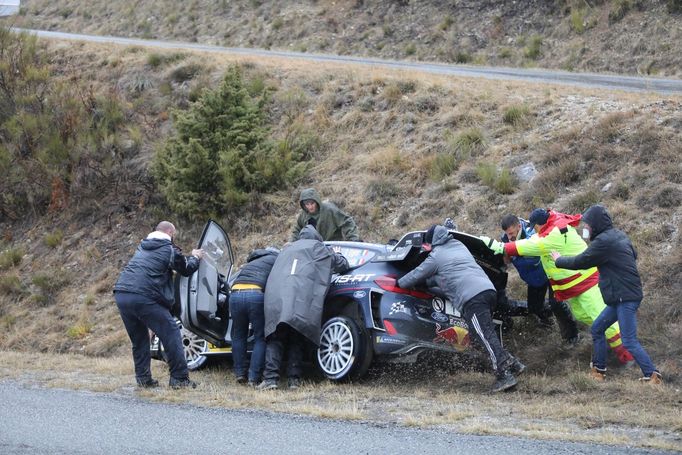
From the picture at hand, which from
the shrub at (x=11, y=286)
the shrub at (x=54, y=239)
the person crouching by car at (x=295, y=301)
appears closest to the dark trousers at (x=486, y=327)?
the person crouching by car at (x=295, y=301)

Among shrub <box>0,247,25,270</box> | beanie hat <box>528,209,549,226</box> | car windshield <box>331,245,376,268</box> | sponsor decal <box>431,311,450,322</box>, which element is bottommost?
shrub <box>0,247,25,270</box>

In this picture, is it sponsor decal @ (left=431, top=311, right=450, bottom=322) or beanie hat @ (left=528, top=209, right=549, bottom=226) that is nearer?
sponsor decal @ (left=431, top=311, right=450, bottom=322)

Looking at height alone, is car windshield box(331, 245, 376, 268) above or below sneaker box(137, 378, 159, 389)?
above

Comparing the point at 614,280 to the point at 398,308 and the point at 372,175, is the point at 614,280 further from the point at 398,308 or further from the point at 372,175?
the point at 372,175

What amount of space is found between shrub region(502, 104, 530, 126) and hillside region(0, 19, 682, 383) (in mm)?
34

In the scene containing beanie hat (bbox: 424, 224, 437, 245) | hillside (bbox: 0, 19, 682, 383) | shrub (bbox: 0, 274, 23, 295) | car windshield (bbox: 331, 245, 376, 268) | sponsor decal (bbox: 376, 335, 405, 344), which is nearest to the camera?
sponsor decal (bbox: 376, 335, 405, 344)

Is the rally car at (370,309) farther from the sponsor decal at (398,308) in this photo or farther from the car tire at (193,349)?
the car tire at (193,349)

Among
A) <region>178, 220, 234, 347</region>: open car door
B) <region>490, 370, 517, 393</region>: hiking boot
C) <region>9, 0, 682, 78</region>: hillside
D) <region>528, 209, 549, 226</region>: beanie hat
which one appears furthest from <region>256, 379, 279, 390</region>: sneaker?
<region>9, 0, 682, 78</region>: hillside

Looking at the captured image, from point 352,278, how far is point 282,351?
1.13 metres

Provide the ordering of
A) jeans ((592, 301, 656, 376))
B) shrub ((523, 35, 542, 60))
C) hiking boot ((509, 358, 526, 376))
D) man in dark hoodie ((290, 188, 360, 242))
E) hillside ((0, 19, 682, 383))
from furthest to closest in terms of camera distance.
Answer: shrub ((523, 35, 542, 60)) → hillside ((0, 19, 682, 383)) → man in dark hoodie ((290, 188, 360, 242)) → hiking boot ((509, 358, 526, 376)) → jeans ((592, 301, 656, 376))

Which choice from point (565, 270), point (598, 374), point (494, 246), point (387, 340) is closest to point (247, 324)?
point (387, 340)

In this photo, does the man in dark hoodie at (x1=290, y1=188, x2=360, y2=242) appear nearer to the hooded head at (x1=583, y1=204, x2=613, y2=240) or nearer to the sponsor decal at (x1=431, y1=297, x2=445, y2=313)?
the sponsor decal at (x1=431, y1=297, x2=445, y2=313)

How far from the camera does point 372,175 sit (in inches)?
678

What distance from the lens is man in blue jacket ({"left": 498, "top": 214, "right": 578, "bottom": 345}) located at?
11.2 metres
